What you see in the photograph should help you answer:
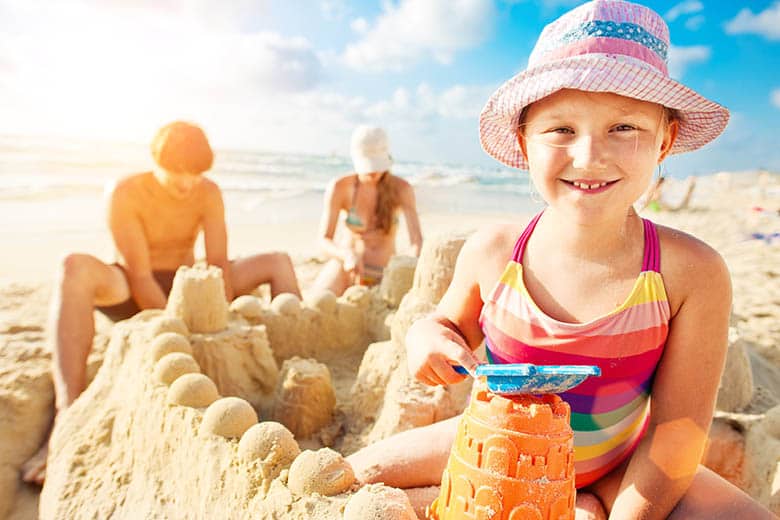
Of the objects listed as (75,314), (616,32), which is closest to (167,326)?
(75,314)

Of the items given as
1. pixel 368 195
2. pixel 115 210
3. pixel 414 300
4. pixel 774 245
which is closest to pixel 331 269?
pixel 368 195

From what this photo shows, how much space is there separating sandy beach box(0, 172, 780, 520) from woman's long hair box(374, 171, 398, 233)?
53.5 inches

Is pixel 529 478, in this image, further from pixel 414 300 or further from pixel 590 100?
pixel 414 300

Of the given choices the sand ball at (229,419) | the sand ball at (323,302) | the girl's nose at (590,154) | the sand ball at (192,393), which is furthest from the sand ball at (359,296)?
the girl's nose at (590,154)

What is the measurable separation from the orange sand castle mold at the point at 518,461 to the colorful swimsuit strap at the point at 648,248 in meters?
0.54

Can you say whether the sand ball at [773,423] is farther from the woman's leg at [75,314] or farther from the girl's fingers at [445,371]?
the woman's leg at [75,314]

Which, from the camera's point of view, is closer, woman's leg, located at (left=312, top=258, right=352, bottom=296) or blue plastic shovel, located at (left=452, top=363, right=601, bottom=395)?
blue plastic shovel, located at (left=452, top=363, right=601, bottom=395)

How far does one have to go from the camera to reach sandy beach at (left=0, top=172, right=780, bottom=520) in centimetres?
216

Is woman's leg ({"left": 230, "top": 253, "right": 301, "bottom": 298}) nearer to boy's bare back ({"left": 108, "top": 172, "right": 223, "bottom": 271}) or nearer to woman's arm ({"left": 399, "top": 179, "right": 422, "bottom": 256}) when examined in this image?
boy's bare back ({"left": 108, "top": 172, "right": 223, "bottom": 271})

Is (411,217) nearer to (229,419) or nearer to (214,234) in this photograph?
(214,234)

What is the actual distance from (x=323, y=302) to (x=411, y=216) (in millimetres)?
1597

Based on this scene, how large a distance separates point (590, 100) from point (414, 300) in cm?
143

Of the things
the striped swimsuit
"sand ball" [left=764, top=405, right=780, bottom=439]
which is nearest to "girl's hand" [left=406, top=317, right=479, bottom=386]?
the striped swimsuit

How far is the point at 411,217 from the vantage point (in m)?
4.64
